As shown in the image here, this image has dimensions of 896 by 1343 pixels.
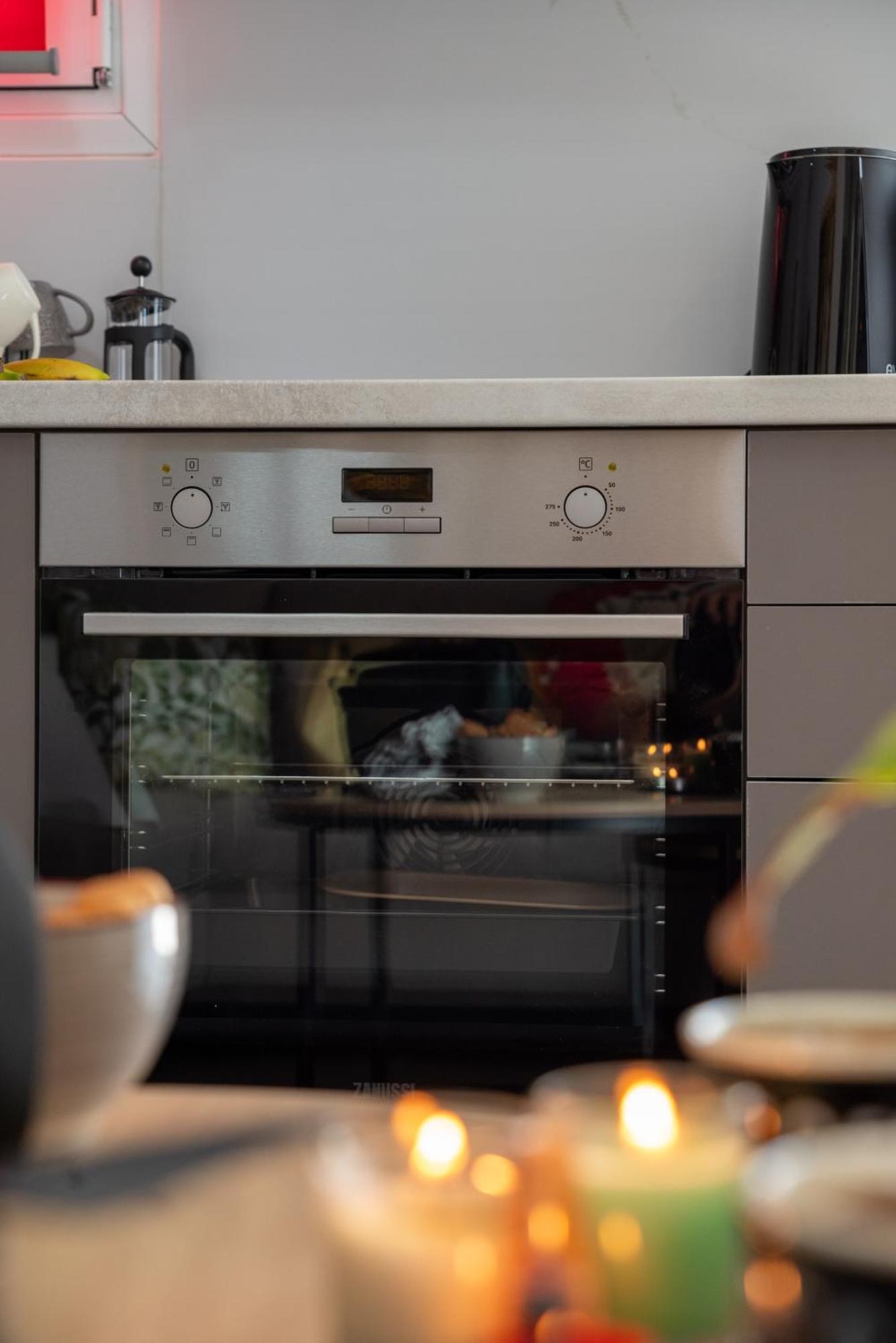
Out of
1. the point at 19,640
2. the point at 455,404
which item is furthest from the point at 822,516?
the point at 19,640

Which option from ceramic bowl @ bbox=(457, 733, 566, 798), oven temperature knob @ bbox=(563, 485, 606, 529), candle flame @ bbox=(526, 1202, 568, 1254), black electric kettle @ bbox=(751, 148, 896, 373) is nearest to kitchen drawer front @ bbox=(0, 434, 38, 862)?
ceramic bowl @ bbox=(457, 733, 566, 798)

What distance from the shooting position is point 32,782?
5.13 ft

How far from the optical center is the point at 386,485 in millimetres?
1551

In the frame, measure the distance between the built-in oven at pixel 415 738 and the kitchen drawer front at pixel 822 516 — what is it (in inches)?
1.1

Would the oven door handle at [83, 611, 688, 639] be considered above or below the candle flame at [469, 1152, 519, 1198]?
above

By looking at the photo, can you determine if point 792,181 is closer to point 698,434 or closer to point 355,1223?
point 698,434

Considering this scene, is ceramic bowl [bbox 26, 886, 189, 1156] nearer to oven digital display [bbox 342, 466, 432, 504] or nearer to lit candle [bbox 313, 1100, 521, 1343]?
lit candle [bbox 313, 1100, 521, 1343]

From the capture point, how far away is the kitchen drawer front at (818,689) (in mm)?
1492

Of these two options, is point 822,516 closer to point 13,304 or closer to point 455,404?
point 455,404

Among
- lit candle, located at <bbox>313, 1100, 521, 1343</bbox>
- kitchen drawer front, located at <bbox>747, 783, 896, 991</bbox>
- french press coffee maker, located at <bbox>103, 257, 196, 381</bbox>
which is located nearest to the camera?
lit candle, located at <bbox>313, 1100, 521, 1343</bbox>

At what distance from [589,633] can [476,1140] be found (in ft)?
3.87

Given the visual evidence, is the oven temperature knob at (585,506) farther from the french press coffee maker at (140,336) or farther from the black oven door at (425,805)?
the french press coffee maker at (140,336)

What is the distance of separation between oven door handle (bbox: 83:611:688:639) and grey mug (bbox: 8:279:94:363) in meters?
0.76

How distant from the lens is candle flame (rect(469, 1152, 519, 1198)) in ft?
1.01
